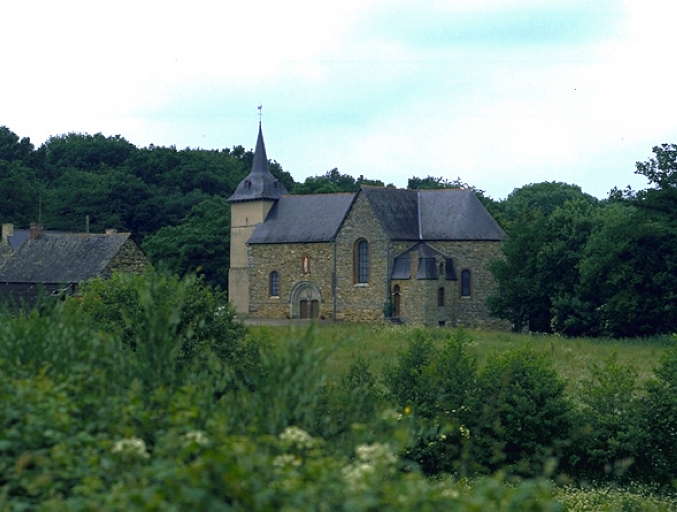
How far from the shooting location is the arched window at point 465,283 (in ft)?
185

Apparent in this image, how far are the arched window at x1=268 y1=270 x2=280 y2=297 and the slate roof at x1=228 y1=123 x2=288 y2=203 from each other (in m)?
4.68

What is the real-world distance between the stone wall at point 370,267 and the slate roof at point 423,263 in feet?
1.86

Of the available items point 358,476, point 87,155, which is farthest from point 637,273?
point 87,155

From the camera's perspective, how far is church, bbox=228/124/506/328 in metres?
55.7

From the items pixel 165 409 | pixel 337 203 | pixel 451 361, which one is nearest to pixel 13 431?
pixel 165 409

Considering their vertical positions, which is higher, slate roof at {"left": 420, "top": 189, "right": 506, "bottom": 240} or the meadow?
slate roof at {"left": 420, "top": 189, "right": 506, "bottom": 240}

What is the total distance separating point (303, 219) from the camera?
61.2 meters

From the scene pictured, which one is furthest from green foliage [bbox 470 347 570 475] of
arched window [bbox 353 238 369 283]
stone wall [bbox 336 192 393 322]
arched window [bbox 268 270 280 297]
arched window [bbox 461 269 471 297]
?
arched window [bbox 268 270 280 297]

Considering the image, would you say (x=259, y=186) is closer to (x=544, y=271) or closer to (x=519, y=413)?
(x=544, y=271)

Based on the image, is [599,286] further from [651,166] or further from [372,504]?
[372,504]

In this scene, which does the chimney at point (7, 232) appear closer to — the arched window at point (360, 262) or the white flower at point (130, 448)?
the arched window at point (360, 262)

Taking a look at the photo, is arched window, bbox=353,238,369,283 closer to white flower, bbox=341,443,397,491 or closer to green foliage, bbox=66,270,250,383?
green foliage, bbox=66,270,250,383

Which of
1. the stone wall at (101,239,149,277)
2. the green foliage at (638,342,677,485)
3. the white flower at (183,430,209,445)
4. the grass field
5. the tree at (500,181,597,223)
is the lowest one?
the green foliage at (638,342,677,485)

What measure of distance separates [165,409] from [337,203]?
5230cm
